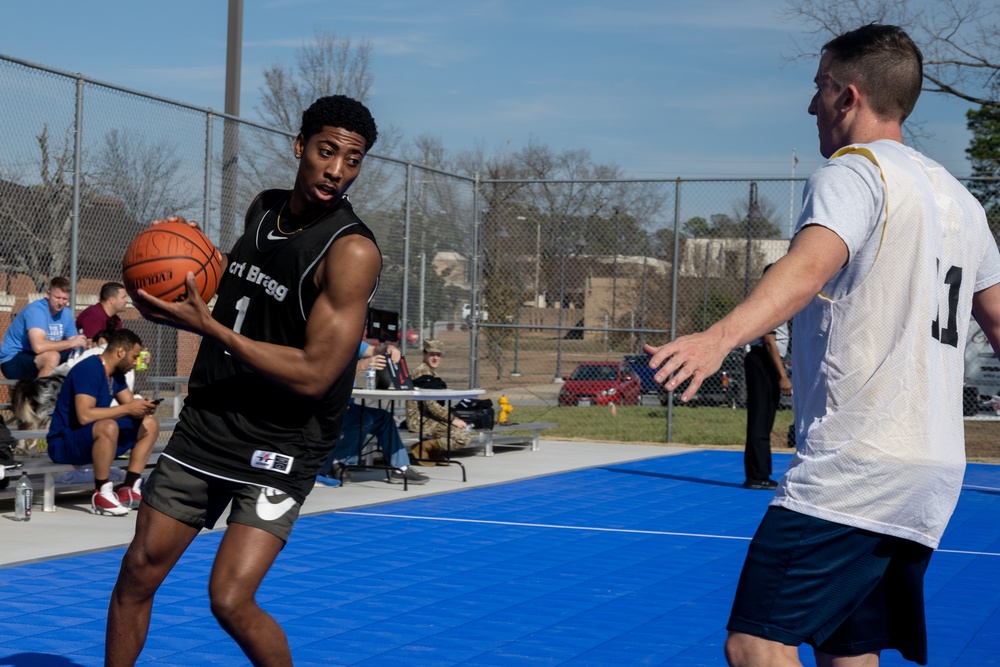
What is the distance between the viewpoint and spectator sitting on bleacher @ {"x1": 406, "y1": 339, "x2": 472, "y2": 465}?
12.2 meters

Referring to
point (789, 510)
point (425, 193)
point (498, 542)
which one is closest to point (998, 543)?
point (498, 542)

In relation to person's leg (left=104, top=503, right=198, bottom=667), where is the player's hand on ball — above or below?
above

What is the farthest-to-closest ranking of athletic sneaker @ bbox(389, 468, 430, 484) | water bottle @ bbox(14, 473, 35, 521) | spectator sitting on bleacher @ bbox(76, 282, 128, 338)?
athletic sneaker @ bbox(389, 468, 430, 484), spectator sitting on bleacher @ bbox(76, 282, 128, 338), water bottle @ bbox(14, 473, 35, 521)

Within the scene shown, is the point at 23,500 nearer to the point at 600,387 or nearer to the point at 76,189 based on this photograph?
the point at 76,189

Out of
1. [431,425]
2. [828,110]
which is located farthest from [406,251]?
[828,110]

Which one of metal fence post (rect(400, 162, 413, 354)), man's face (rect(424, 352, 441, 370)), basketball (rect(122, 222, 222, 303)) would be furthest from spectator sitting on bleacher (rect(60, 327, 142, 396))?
metal fence post (rect(400, 162, 413, 354))

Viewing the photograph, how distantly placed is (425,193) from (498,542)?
25.8ft

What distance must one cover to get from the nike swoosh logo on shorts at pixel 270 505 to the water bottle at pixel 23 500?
16.9ft

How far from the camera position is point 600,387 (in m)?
21.0

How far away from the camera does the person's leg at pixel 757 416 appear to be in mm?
11078

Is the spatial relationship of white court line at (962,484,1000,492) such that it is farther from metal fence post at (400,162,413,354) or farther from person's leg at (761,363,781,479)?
metal fence post at (400,162,413,354)

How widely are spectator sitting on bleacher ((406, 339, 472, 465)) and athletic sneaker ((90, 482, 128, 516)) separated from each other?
410cm

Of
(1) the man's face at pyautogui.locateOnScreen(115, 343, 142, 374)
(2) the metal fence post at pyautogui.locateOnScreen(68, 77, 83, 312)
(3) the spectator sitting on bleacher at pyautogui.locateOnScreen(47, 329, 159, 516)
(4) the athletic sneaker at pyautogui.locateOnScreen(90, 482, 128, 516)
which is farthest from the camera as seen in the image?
(2) the metal fence post at pyautogui.locateOnScreen(68, 77, 83, 312)

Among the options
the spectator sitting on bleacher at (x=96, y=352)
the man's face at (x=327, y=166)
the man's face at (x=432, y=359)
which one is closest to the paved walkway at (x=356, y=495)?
the spectator sitting on bleacher at (x=96, y=352)
